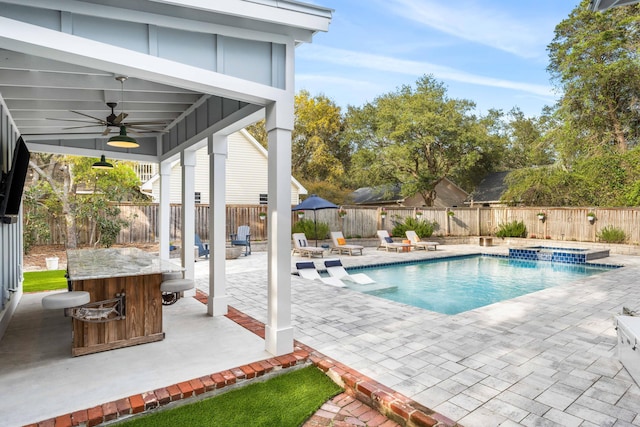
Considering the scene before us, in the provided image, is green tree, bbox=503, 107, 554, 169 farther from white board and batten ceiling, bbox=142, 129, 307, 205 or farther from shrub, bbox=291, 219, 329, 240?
shrub, bbox=291, 219, 329, 240

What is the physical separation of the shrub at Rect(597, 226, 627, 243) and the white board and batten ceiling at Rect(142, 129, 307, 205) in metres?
13.2

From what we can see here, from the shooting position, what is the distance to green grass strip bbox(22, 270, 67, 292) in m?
7.38

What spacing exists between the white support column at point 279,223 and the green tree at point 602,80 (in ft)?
66.7

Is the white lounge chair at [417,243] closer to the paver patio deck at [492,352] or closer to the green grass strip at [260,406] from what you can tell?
the paver patio deck at [492,352]

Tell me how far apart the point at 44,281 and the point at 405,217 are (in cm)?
1427

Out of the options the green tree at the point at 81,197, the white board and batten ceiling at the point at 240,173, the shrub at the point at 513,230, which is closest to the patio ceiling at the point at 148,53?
the green tree at the point at 81,197

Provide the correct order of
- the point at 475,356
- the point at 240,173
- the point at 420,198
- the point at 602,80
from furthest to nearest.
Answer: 1. the point at 420,198
2. the point at 240,173
3. the point at 602,80
4. the point at 475,356

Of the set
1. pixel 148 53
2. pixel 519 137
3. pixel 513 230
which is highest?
pixel 519 137

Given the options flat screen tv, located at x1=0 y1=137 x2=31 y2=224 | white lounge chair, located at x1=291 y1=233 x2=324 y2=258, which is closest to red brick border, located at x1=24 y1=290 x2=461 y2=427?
flat screen tv, located at x1=0 y1=137 x2=31 y2=224

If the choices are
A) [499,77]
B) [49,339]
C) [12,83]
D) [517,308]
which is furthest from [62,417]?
[499,77]

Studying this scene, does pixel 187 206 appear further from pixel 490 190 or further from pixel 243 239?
pixel 490 190

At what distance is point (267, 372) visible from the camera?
3.62 metres

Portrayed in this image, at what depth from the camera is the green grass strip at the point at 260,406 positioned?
288cm

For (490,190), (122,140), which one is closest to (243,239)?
(122,140)
